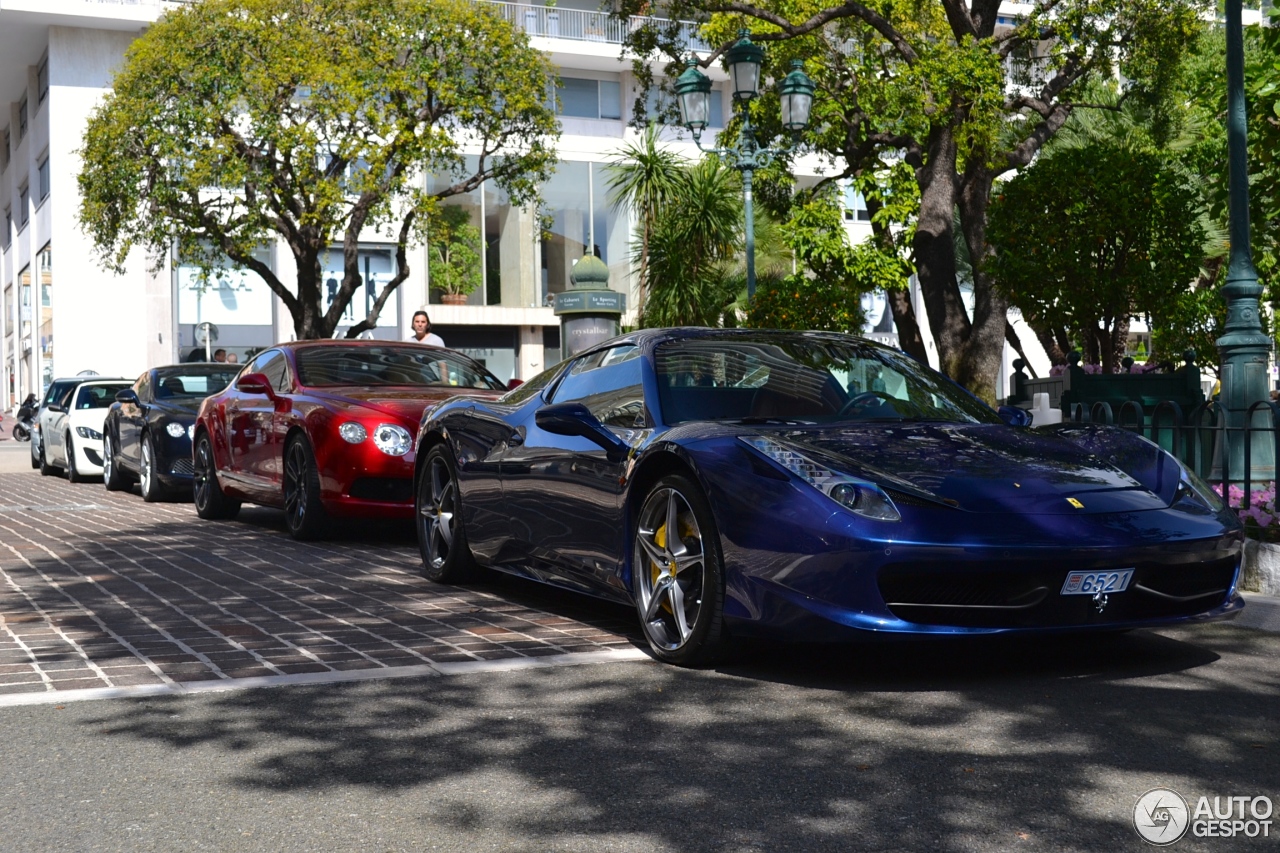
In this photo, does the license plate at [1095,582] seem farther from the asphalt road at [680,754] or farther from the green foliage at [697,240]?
the green foliage at [697,240]

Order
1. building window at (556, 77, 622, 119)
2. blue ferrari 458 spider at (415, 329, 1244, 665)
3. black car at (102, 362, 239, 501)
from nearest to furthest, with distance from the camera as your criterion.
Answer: blue ferrari 458 spider at (415, 329, 1244, 665)
black car at (102, 362, 239, 501)
building window at (556, 77, 622, 119)

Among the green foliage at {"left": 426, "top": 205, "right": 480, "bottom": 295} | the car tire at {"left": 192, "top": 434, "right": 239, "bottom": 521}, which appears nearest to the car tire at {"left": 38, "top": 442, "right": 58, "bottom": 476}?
the car tire at {"left": 192, "top": 434, "right": 239, "bottom": 521}

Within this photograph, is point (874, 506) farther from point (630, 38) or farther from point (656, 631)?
point (630, 38)

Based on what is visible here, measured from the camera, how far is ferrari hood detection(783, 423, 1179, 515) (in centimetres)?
507

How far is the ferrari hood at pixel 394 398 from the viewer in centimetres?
1012

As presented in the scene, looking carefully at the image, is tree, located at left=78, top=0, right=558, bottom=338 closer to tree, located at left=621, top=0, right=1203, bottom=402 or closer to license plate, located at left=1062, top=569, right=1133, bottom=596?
tree, located at left=621, top=0, right=1203, bottom=402

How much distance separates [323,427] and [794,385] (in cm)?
480

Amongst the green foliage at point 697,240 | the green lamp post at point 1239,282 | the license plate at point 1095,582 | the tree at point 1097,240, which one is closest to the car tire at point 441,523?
the license plate at point 1095,582

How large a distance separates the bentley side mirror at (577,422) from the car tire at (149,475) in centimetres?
957


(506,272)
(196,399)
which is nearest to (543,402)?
(196,399)

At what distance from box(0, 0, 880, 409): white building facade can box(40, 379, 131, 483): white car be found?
2056cm

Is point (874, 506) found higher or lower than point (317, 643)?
higher

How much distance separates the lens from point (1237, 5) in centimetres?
944

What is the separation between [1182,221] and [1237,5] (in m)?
5.46
